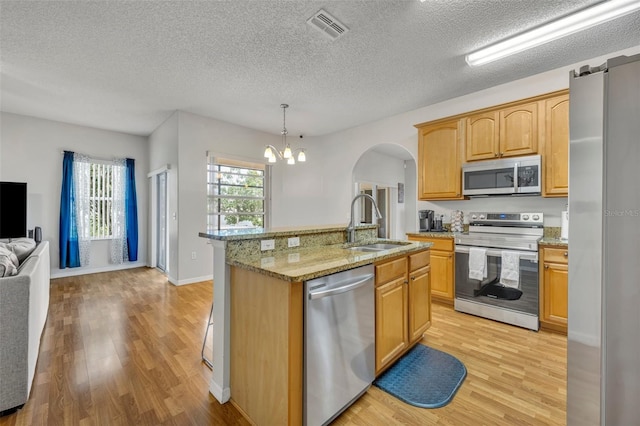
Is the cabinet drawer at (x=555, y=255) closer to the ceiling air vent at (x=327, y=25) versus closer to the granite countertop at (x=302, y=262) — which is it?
the granite countertop at (x=302, y=262)

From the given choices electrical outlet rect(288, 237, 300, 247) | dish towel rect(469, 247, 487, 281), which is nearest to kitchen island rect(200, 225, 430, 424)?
electrical outlet rect(288, 237, 300, 247)

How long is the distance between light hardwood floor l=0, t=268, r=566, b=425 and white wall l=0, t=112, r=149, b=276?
89.4 inches

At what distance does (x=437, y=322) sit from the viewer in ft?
10.1

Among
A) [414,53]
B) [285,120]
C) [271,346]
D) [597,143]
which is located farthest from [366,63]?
[271,346]

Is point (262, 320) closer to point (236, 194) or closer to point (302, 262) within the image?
point (302, 262)

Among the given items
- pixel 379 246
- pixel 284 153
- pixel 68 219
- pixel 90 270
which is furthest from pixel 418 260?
pixel 90 270

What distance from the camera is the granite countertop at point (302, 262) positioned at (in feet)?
4.76

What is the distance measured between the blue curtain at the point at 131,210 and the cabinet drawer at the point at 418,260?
563cm

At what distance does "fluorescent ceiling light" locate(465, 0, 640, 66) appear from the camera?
214 centimetres

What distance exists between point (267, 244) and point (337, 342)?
2.70ft

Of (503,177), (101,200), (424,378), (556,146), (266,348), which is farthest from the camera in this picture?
(101,200)

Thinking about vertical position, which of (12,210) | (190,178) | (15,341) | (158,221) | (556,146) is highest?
(556,146)

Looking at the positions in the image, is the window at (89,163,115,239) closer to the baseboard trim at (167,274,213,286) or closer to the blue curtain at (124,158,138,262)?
the blue curtain at (124,158,138,262)

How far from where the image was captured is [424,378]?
2.05 meters
